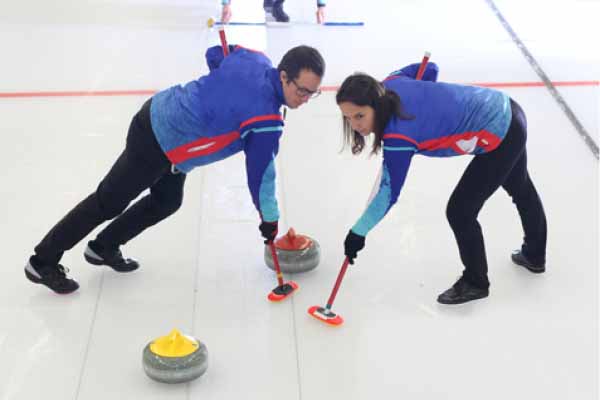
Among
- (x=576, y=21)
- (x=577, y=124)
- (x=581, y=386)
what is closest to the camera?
(x=581, y=386)

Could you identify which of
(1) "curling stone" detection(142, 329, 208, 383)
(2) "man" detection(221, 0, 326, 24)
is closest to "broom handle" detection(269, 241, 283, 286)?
(1) "curling stone" detection(142, 329, 208, 383)

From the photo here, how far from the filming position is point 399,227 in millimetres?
Result: 4547

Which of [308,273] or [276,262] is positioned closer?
[276,262]

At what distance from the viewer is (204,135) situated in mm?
3557

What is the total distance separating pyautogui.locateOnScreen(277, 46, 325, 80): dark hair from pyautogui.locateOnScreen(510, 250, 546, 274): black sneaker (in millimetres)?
1492

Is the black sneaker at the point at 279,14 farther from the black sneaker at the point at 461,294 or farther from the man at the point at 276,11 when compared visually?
the black sneaker at the point at 461,294

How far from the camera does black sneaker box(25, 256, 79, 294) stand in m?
3.91

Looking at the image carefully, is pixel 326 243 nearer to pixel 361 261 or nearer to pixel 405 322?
pixel 361 261

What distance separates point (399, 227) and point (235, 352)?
4.20 feet

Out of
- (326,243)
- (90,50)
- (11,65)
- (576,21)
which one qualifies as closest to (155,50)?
(90,50)

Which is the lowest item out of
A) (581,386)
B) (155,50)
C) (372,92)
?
(581,386)

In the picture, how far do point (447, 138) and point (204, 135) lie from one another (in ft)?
3.20

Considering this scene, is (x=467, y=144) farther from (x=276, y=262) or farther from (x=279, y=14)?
(x=279, y=14)

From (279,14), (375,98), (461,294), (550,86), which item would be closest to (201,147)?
(375,98)
